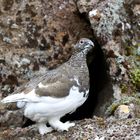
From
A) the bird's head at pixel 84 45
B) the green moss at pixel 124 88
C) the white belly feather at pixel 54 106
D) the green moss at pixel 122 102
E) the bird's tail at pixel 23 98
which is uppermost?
the bird's head at pixel 84 45

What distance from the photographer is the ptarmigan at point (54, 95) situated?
6762 mm

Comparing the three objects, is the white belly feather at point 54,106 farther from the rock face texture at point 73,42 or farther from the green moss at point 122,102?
the rock face texture at point 73,42

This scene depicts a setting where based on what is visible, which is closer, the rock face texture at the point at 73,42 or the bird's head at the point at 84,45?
the bird's head at the point at 84,45

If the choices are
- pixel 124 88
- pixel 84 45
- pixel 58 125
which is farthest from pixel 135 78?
pixel 58 125

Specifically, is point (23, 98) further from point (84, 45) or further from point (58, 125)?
point (84, 45)

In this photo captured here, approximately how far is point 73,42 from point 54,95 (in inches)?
83.9

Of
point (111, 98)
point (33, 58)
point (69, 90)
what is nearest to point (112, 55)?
point (111, 98)

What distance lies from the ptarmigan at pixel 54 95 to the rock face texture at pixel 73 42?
129 cm

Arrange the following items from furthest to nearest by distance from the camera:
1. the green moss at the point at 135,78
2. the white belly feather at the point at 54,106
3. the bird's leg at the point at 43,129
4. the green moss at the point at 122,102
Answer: the green moss at the point at 135,78
the green moss at the point at 122,102
the bird's leg at the point at 43,129
the white belly feather at the point at 54,106

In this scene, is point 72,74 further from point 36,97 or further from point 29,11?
point 29,11

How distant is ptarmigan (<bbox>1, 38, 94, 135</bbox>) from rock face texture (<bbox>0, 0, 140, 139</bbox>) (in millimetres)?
1288

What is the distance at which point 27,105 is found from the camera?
6.88 metres

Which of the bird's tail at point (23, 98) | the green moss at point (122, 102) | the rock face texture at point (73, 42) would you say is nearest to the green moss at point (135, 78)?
the rock face texture at point (73, 42)

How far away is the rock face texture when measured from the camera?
8.37 metres
